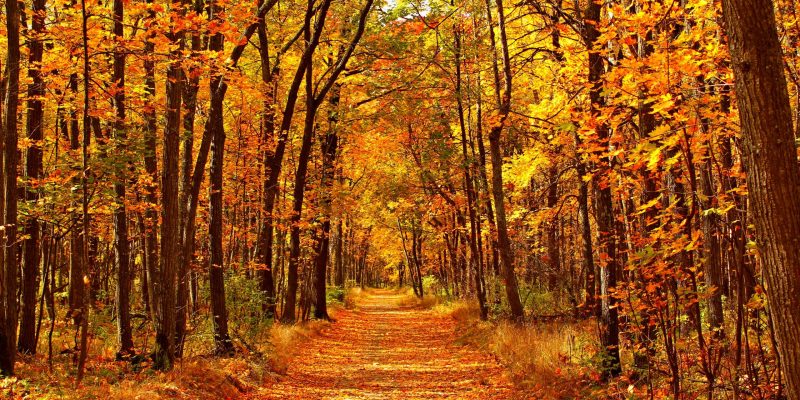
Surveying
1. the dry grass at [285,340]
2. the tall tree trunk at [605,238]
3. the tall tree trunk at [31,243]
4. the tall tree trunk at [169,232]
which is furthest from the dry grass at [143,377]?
the tall tree trunk at [605,238]

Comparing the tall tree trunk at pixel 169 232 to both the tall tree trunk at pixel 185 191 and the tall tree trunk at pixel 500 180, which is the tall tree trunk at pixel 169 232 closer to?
the tall tree trunk at pixel 185 191

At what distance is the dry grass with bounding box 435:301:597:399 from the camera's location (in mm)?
8180

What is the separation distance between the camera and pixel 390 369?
39.2ft

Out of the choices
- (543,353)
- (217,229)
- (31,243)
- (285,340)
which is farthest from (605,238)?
(31,243)

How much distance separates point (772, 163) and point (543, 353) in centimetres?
686

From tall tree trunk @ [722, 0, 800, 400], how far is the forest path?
218 inches

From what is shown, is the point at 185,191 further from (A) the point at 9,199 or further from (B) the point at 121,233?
(A) the point at 9,199

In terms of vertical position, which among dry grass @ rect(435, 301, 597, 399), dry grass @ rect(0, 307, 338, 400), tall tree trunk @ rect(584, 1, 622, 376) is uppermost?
tall tree trunk @ rect(584, 1, 622, 376)

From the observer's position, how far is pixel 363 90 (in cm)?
1928

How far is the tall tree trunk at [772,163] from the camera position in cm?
345

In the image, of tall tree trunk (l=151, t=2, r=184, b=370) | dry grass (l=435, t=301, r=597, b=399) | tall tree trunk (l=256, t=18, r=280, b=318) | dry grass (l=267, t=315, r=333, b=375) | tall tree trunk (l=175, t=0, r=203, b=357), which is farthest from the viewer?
tall tree trunk (l=256, t=18, r=280, b=318)

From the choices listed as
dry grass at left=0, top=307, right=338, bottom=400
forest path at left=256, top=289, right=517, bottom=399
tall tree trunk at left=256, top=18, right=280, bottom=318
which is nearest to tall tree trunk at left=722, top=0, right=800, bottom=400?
forest path at left=256, top=289, right=517, bottom=399

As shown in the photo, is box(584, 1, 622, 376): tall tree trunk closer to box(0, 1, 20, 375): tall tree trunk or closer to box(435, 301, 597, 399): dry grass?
box(435, 301, 597, 399): dry grass

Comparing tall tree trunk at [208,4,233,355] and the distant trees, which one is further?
tall tree trunk at [208,4,233,355]
